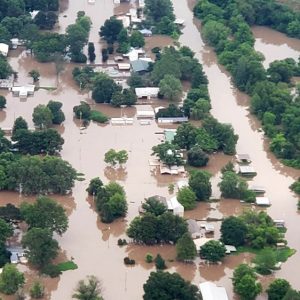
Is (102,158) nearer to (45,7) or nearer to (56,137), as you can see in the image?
(56,137)

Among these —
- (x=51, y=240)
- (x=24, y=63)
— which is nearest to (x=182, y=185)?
(x=51, y=240)

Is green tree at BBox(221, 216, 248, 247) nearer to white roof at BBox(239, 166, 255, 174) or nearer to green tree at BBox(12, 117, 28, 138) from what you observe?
white roof at BBox(239, 166, 255, 174)

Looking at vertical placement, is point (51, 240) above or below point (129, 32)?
above

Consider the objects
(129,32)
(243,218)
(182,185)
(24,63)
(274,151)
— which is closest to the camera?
(243,218)

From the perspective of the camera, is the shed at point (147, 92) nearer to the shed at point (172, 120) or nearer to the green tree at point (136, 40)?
the shed at point (172, 120)

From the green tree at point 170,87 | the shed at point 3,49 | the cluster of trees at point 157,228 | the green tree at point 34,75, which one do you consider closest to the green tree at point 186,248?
the cluster of trees at point 157,228

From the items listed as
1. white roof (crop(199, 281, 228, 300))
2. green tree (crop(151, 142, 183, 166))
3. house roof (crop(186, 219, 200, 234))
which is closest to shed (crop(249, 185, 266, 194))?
green tree (crop(151, 142, 183, 166))
